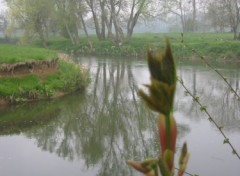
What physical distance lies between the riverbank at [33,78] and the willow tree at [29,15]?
22.6 meters

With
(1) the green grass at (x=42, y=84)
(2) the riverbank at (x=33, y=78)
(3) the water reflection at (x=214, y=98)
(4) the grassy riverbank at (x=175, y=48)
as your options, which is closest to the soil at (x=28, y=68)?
(2) the riverbank at (x=33, y=78)

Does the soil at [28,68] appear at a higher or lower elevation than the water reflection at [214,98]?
higher

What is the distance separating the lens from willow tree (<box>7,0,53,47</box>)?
38875 millimetres

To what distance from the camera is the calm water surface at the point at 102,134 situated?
8758 mm

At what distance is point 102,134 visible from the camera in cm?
1127

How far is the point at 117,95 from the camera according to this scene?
16.8 metres

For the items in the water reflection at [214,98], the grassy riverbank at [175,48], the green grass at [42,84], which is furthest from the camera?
the grassy riverbank at [175,48]

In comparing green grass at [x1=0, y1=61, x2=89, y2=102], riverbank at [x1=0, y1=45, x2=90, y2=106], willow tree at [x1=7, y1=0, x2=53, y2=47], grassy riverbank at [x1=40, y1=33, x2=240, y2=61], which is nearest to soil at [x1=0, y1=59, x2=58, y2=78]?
riverbank at [x1=0, y1=45, x2=90, y2=106]

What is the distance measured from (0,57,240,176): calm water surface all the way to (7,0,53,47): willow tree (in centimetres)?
2357

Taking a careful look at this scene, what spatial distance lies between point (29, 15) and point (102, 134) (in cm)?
3023

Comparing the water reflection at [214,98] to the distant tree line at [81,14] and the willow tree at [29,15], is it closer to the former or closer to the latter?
the distant tree line at [81,14]

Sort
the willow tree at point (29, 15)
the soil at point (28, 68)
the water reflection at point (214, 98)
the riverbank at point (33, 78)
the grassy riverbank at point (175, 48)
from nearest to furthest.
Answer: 1. the water reflection at point (214, 98)
2. the riverbank at point (33, 78)
3. the soil at point (28, 68)
4. the grassy riverbank at point (175, 48)
5. the willow tree at point (29, 15)

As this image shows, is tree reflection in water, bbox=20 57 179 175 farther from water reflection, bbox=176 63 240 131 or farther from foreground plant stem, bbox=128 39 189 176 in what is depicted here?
foreground plant stem, bbox=128 39 189 176

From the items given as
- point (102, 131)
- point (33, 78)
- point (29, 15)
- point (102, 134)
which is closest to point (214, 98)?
point (102, 131)
